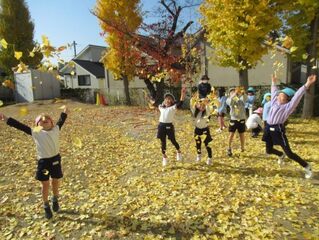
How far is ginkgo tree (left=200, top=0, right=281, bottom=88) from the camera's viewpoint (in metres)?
11.4

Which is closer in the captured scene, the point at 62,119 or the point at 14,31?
the point at 62,119

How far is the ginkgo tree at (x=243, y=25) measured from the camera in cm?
1140

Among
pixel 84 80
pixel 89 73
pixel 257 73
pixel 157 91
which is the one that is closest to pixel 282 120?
pixel 157 91

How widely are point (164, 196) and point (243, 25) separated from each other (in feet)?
28.6

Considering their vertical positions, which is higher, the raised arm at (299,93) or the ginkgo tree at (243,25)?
the ginkgo tree at (243,25)

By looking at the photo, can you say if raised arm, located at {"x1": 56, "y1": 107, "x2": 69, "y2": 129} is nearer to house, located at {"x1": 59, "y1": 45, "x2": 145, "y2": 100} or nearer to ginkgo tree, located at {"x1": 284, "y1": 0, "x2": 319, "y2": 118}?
ginkgo tree, located at {"x1": 284, "y1": 0, "x2": 319, "y2": 118}

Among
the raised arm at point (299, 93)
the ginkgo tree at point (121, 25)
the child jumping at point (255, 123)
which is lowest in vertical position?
the child jumping at point (255, 123)

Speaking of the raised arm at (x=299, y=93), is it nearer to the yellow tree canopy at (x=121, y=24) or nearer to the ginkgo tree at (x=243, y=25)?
the ginkgo tree at (x=243, y=25)

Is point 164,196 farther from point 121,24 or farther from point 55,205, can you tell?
point 121,24

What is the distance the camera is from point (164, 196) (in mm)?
5184

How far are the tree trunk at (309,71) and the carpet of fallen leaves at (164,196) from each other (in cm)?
499

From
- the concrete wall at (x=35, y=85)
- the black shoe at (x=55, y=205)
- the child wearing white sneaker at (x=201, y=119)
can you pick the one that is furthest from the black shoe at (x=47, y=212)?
the concrete wall at (x=35, y=85)

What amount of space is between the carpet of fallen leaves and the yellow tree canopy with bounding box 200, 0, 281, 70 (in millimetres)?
4576

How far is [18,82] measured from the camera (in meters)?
27.5
